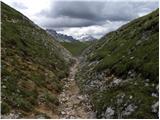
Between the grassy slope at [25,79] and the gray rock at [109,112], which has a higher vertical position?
the grassy slope at [25,79]

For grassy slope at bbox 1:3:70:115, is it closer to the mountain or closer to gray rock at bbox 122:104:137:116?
the mountain

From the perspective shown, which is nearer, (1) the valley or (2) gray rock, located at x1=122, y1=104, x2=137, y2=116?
(2) gray rock, located at x1=122, y1=104, x2=137, y2=116

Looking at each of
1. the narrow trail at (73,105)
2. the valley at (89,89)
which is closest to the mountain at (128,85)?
the valley at (89,89)

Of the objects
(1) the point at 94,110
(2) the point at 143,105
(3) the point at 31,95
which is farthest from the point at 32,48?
(2) the point at 143,105

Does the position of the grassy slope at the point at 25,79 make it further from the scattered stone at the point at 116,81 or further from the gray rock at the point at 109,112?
the scattered stone at the point at 116,81

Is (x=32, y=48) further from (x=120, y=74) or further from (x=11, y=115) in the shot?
(x=11, y=115)

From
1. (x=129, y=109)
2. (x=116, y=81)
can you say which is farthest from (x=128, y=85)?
(x=129, y=109)

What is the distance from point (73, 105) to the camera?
116ft

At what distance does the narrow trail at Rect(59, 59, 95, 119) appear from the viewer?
3155 centimetres

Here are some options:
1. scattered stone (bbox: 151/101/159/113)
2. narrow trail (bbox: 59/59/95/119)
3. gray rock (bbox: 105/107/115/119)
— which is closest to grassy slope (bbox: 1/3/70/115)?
narrow trail (bbox: 59/59/95/119)

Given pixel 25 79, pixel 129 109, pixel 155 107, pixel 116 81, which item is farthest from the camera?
pixel 25 79

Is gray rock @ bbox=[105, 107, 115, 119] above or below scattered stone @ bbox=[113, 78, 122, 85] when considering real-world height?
below

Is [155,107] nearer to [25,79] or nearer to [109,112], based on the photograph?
[109,112]

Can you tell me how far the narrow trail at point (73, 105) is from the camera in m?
31.6
